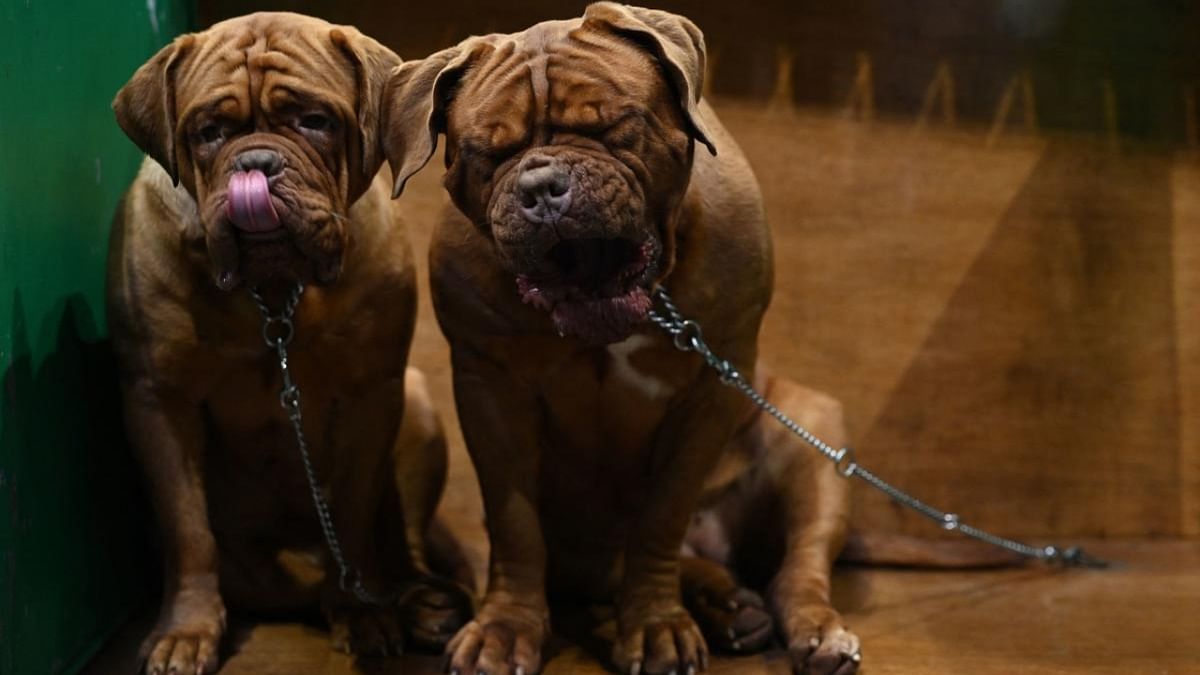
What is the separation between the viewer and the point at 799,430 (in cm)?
220

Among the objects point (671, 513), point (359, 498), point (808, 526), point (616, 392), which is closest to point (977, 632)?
point (808, 526)

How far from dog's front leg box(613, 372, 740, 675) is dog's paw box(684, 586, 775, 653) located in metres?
0.07

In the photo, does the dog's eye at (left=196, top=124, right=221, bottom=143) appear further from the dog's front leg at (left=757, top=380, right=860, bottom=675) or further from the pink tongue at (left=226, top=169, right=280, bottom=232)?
the dog's front leg at (left=757, top=380, right=860, bottom=675)

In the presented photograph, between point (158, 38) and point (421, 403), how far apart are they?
2.73ft

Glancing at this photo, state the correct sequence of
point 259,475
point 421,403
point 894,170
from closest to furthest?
point 259,475, point 421,403, point 894,170

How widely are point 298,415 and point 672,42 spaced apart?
79cm

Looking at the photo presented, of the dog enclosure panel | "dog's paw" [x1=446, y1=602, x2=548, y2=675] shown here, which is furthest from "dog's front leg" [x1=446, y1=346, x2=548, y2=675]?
the dog enclosure panel

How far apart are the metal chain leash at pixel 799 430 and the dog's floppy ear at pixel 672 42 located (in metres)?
0.29

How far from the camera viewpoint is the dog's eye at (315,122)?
6.07ft

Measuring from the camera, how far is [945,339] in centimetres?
281

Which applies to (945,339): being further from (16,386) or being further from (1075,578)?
(16,386)

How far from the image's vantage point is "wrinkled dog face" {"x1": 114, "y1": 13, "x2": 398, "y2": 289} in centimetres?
177

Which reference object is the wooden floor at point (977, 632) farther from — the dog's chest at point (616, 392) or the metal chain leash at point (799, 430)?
the dog's chest at point (616, 392)

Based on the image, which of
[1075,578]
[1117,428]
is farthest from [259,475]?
[1117,428]
